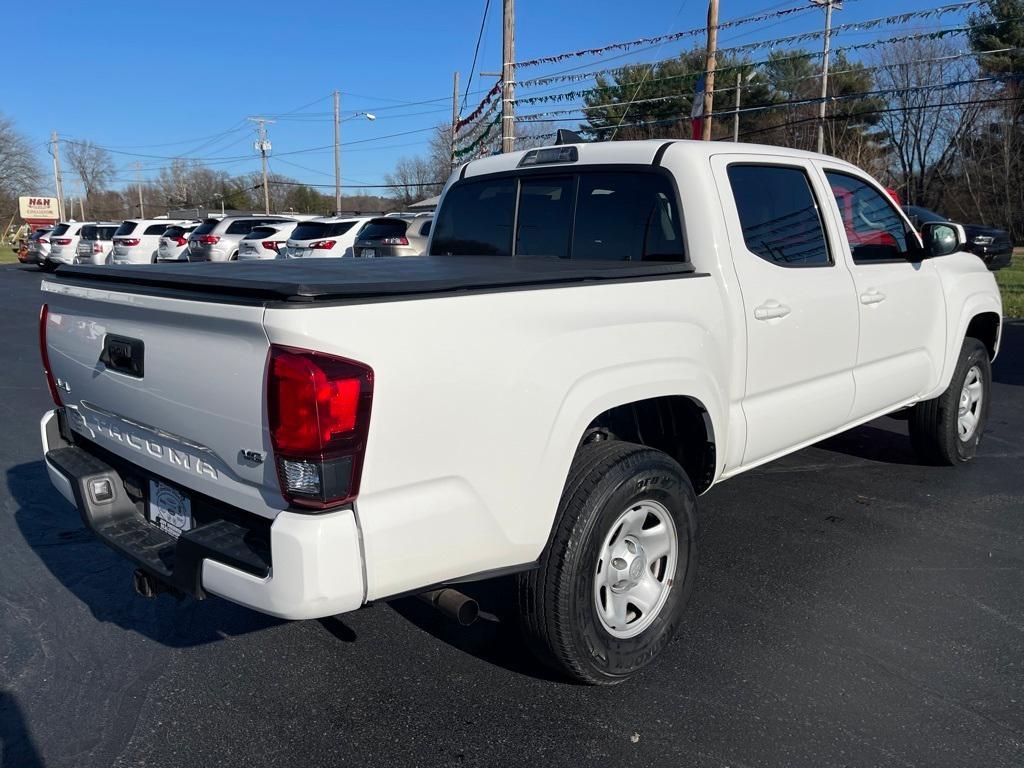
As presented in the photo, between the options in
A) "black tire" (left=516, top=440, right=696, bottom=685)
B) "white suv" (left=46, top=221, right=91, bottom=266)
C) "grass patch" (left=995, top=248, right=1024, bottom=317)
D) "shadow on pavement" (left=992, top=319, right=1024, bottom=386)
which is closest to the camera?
"black tire" (left=516, top=440, right=696, bottom=685)

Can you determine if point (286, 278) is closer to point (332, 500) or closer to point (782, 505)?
point (332, 500)

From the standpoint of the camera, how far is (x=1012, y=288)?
1571cm

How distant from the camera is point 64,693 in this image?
289cm

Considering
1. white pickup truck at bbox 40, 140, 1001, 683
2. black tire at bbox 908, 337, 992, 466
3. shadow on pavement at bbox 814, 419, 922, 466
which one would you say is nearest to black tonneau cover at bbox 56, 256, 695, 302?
white pickup truck at bbox 40, 140, 1001, 683

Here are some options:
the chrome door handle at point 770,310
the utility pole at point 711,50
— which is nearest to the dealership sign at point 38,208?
the utility pole at point 711,50

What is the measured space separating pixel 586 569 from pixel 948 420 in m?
3.59

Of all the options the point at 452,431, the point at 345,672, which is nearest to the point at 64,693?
the point at 345,672

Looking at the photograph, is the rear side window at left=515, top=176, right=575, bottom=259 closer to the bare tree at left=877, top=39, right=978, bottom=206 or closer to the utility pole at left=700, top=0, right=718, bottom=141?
the utility pole at left=700, top=0, right=718, bottom=141

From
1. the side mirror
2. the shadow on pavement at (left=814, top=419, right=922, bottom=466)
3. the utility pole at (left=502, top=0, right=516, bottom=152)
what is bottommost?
the shadow on pavement at (left=814, top=419, right=922, bottom=466)

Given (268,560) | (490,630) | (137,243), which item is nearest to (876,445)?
(490,630)

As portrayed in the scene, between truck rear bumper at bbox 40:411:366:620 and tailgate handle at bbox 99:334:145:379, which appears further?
tailgate handle at bbox 99:334:145:379

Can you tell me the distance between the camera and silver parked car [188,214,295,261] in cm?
1938

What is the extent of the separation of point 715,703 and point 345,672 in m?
1.36

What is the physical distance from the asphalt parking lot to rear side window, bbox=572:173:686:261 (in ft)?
5.15
